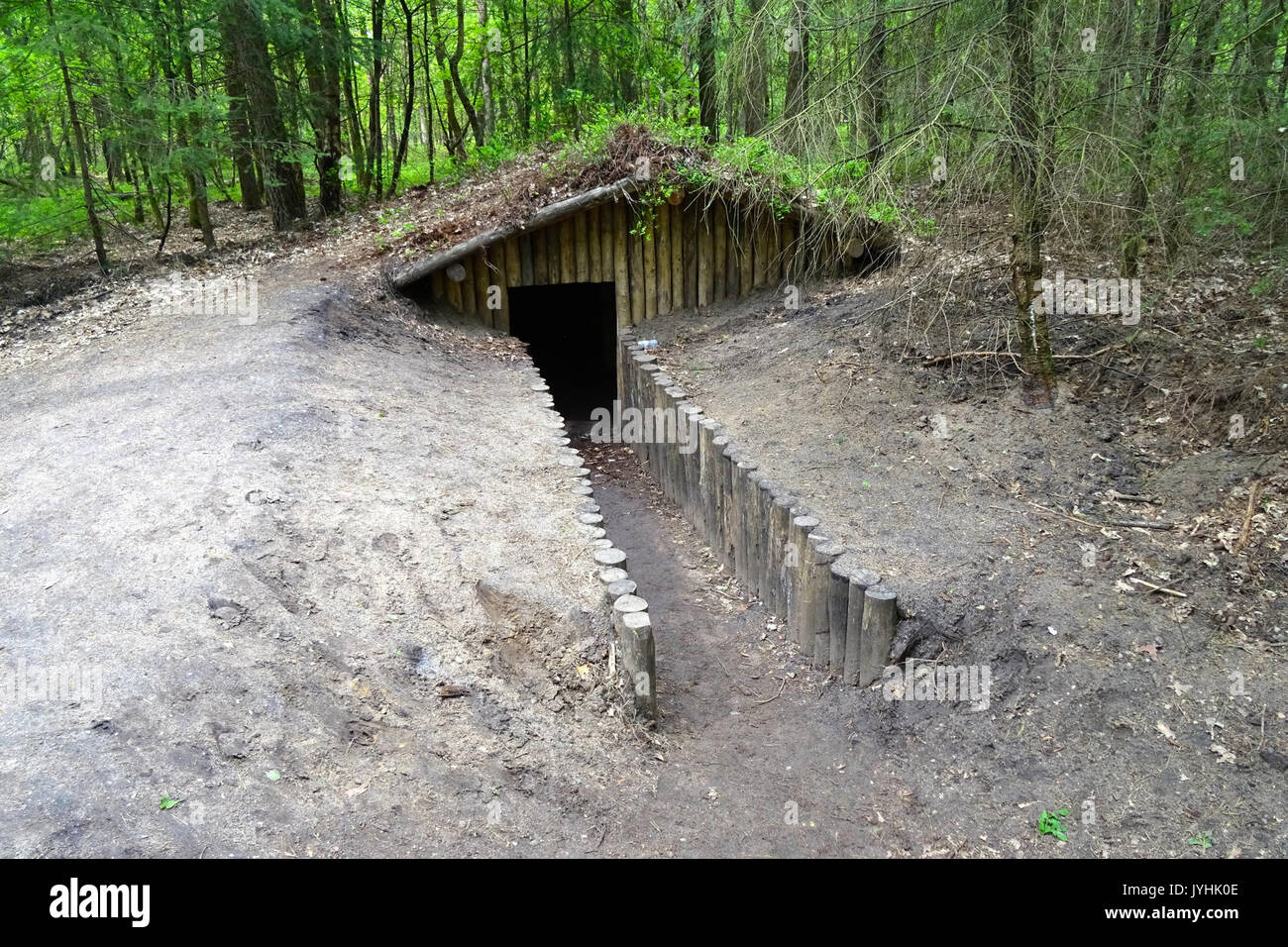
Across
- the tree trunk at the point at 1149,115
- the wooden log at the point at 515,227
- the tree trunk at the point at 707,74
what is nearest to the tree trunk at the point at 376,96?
the wooden log at the point at 515,227

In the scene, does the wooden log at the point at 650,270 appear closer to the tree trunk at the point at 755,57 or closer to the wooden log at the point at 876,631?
the tree trunk at the point at 755,57

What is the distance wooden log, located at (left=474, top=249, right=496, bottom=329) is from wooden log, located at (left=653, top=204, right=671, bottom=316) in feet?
7.56

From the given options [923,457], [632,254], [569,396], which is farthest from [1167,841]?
[569,396]

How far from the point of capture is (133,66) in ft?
34.3

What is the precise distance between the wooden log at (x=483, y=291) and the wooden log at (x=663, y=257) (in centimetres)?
230

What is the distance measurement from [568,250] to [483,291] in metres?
1.27

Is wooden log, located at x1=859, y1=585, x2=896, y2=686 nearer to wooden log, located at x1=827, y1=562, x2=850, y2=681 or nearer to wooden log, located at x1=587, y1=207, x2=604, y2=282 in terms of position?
wooden log, located at x1=827, y1=562, x2=850, y2=681

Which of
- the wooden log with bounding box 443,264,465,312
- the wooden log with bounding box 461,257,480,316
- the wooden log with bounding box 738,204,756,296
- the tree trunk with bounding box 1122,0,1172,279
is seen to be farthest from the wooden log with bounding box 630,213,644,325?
the tree trunk with bounding box 1122,0,1172,279

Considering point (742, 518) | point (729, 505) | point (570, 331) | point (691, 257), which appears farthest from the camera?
point (570, 331)

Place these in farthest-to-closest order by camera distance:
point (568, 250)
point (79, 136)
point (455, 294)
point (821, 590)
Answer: point (568, 250)
point (455, 294)
point (79, 136)
point (821, 590)

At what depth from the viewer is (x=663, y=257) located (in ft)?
37.1

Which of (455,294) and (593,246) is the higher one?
(593,246)

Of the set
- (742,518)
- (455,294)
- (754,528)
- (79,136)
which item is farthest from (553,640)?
(79,136)

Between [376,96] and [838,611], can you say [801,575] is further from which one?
[376,96]
